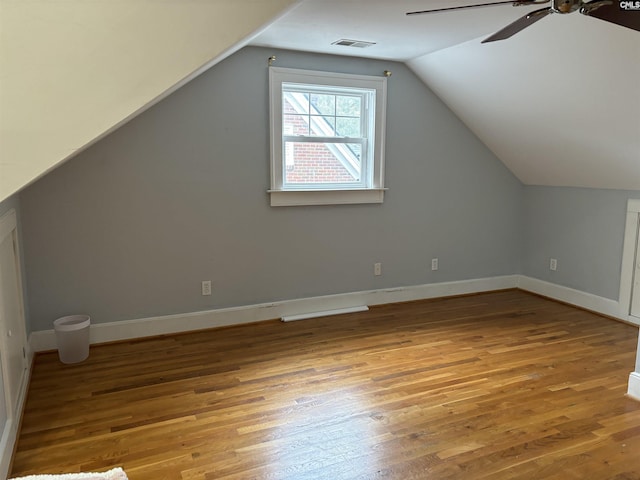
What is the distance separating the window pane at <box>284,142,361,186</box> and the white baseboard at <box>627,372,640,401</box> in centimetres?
265

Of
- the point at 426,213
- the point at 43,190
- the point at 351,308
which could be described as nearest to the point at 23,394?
the point at 43,190

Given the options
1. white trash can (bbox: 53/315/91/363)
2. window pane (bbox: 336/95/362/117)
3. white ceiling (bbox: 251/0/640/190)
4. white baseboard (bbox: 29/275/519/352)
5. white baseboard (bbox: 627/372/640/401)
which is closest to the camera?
white baseboard (bbox: 627/372/640/401)

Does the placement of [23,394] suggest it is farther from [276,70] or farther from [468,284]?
[468,284]

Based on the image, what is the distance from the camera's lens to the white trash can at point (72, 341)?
3.22m

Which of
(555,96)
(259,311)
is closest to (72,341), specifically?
(259,311)

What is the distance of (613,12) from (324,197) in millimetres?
2641

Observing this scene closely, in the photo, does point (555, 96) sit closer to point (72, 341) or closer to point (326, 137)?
point (326, 137)

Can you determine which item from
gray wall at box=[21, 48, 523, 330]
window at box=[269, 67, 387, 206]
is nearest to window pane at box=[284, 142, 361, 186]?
window at box=[269, 67, 387, 206]

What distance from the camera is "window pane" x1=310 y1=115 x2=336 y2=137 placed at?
4.23 meters

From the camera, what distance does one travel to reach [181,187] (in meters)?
3.73

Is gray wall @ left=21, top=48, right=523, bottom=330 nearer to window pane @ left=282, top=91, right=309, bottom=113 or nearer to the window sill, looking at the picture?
the window sill

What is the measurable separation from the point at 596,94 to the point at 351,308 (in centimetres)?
260

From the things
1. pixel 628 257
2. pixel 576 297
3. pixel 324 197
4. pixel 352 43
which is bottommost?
pixel 576 297

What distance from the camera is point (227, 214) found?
12.8 feet
